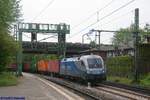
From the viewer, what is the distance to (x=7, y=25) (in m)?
36.9

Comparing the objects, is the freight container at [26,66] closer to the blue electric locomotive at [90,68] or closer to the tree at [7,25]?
the tree at [7,25]

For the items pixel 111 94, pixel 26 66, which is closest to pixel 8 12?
pixel 111 94

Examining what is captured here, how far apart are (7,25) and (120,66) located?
17584 mm

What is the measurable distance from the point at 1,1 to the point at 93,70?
10241 millimetres

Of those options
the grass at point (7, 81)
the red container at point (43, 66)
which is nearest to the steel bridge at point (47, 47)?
the red container at point (43, 66)

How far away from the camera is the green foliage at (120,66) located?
47.6m

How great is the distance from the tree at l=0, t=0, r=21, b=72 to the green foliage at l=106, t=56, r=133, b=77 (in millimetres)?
12255

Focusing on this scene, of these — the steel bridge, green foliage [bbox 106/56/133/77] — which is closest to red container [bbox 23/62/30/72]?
the steel bridge

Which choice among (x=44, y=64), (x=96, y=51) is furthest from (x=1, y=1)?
(x=44, y=64)

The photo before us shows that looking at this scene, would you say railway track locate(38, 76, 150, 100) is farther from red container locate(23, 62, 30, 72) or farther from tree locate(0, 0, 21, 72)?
red container locate(23, 62, 30, 72)

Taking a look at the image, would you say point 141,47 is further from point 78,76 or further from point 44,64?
point 44,64

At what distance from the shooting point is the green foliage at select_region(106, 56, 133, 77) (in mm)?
47594

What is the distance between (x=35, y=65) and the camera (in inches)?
3474

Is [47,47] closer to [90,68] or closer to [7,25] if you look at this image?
[90,68]
